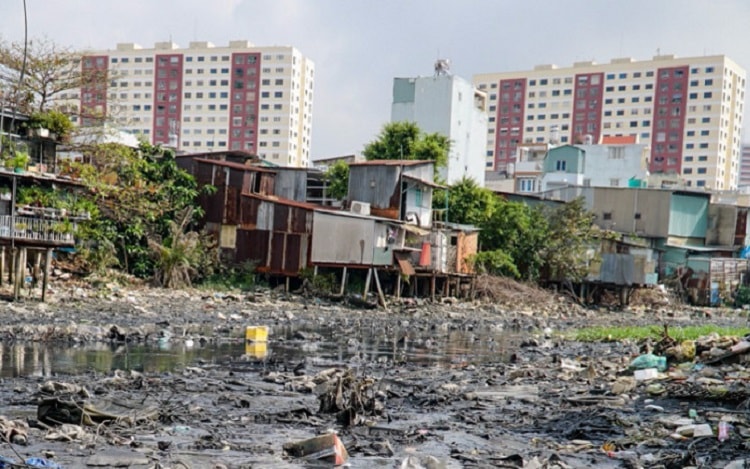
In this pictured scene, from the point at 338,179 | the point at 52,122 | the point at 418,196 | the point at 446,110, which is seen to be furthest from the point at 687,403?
the point at 446,110

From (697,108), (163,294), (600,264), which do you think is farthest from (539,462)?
(697,108)

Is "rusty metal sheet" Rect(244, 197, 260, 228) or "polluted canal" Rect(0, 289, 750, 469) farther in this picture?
"rusty metal sheet" Rect(244, 197, 260, 228)

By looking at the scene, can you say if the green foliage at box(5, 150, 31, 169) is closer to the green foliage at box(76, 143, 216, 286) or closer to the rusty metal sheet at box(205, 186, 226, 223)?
the green foliage at box(76, 143, 216, 286)

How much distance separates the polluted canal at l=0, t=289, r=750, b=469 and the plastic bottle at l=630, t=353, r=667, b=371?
0.17ft

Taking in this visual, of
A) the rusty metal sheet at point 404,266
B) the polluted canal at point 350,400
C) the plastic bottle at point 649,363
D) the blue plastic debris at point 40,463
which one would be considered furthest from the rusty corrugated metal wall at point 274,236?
the blue plastic debris at point 40,463

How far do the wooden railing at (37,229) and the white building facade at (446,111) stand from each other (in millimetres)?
33270

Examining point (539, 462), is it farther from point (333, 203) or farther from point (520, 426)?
point (333, 203)

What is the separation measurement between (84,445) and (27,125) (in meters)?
22.5

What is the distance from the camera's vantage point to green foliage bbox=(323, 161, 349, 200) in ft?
125

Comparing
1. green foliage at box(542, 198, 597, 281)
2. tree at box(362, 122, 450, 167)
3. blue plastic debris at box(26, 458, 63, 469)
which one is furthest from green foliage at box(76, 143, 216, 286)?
blue plastic debris at box(26, 458, 63, 469)

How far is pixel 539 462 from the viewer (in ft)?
24.6

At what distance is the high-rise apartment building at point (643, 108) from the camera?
94.3 meters

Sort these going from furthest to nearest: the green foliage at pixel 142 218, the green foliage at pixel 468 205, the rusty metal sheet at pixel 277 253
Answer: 1. the green foliage at pixel 468 205
2. the rusty metal sheet at pixel 277 253
3. the green foliage at pixel 142 218

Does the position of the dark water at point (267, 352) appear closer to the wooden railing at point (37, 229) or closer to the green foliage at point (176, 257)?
the wooden railing at point (37, 229)
